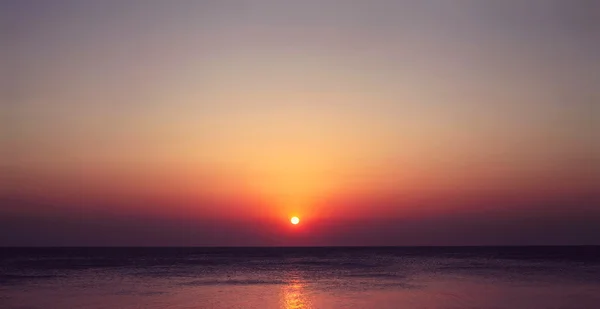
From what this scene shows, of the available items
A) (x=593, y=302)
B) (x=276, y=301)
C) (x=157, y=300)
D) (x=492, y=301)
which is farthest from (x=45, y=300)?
(x=593, y=302)

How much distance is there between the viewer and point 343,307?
2389 cm

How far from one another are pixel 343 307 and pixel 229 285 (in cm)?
1253

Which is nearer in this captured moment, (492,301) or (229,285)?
(492,301)

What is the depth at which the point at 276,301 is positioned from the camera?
26375 millimetres

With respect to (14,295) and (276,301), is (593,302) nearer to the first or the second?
(276,301)

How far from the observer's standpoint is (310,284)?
35.5 m

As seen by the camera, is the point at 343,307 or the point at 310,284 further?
the point at 310,284

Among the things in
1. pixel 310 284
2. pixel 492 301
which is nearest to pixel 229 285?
pixel 310 284

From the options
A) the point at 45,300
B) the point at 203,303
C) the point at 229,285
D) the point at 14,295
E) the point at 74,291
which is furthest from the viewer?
the point at 229,285

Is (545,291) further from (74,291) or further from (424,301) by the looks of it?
(74,291)

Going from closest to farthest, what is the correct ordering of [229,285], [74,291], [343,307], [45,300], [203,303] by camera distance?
[343,307]
[203,303]
[45,300]
[74,291]
[229,285]

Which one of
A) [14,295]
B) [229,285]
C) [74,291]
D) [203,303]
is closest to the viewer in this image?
[203,303]

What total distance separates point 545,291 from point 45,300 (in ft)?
79.4

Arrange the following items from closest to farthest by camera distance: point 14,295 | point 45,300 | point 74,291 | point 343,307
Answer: point 343,307, point 45,300, point 14,295, point 74,291
